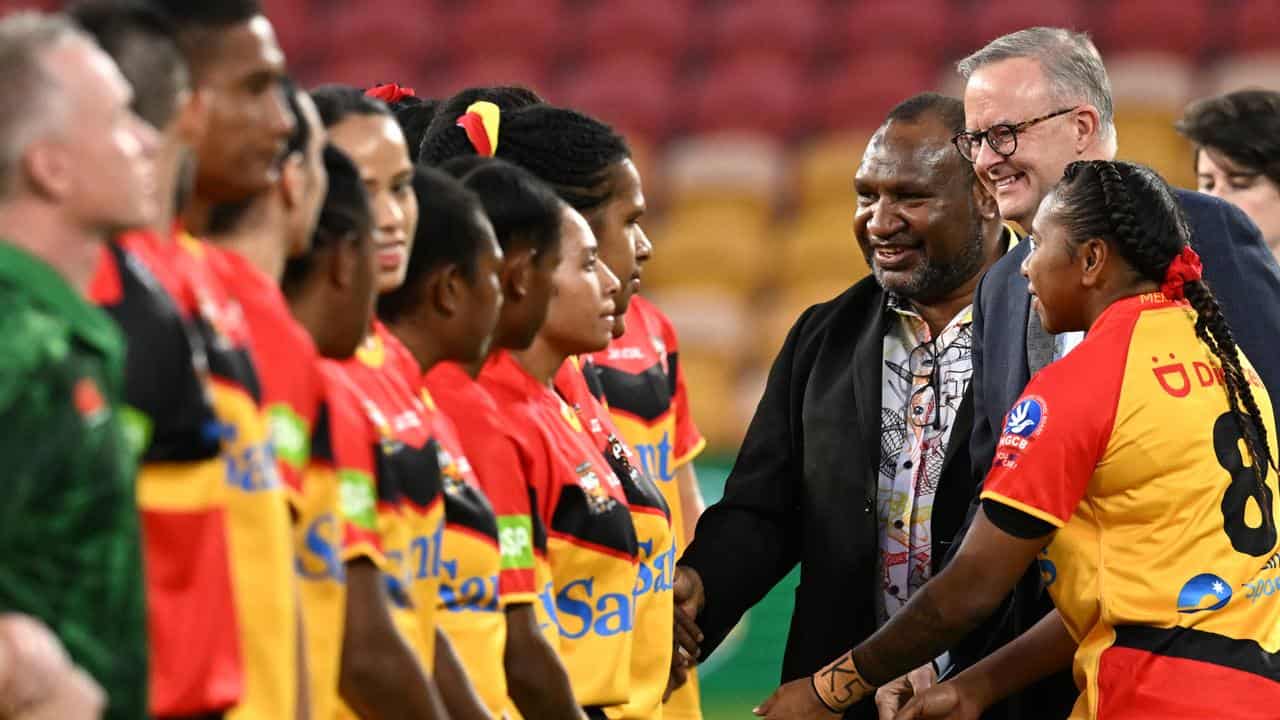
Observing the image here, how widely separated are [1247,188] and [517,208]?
299cm

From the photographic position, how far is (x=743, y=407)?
29.0 feet

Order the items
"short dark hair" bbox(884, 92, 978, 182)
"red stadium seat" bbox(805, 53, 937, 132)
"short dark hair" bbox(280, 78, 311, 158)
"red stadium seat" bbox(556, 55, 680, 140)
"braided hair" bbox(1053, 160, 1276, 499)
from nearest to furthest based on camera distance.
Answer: "short dark hair" bbox(280, 78, 311, 158)
"braided hair" bbox(1053, 160, 1276, 499)
"short dark hair" bbox(884, 92, 978, 182)
"red stadium seat" bbox(805, 53, 937, 132)
"red stadium seat" bbox(556, 55, 680, 140)

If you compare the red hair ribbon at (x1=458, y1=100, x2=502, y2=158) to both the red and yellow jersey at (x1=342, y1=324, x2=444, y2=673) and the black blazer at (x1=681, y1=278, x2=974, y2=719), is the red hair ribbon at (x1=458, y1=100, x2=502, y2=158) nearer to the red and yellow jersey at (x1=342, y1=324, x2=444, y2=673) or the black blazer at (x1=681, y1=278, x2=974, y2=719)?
the red and yellow jersey at (x1=342, y1=324, x2=444, y2=673)

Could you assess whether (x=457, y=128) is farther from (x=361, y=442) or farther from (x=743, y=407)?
(x=743, y=407)

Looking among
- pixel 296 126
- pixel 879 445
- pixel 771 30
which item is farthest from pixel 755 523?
pixel 771 30

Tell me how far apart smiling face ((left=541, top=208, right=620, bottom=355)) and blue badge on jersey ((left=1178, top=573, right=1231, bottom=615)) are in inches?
38.1

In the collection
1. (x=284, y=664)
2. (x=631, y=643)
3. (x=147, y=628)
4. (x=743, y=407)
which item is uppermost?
(x=147, y=628)

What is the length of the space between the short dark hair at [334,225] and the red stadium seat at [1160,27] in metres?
8.35

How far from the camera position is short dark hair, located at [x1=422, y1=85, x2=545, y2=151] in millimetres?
3352

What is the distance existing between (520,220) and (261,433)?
0.91 metres

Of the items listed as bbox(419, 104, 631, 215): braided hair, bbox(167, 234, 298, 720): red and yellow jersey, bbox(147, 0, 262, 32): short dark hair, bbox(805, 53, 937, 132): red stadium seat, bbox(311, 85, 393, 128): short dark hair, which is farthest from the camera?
bbox(805, 53, 937, 132): red stadium seat

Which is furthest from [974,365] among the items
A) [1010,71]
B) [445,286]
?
[445,286]

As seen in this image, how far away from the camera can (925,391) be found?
12.9 feet

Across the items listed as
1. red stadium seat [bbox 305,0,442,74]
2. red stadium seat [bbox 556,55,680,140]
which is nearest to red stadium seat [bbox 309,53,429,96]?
red stadium seat [bbox 305,0,442,74]
